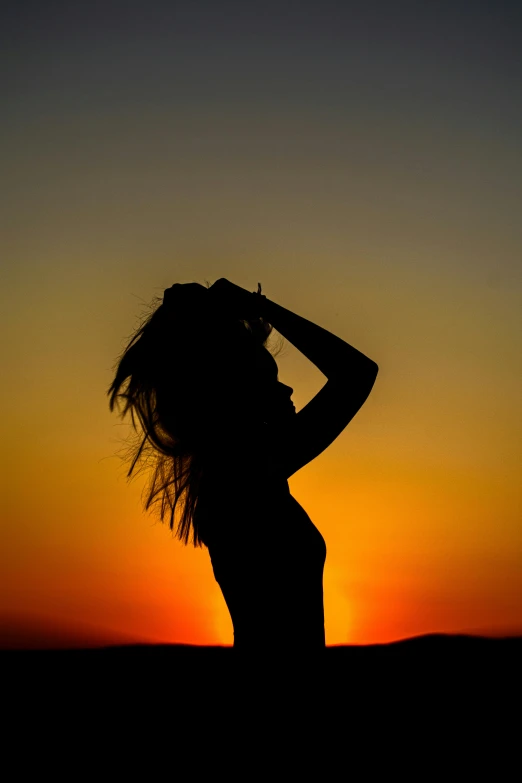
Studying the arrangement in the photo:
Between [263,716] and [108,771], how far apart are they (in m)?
4.15

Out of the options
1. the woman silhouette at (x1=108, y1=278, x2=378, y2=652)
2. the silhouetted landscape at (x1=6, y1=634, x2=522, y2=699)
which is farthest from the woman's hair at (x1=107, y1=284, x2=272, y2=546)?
the silhouetted landscape at (x1=6, y1=634, x2=522, y2=699)

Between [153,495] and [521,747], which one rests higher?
[153,495]

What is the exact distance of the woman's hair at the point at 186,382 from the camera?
9.64 ft

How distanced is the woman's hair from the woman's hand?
4 cm

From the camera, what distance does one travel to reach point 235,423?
290 centimetres

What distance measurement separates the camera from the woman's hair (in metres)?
2.94

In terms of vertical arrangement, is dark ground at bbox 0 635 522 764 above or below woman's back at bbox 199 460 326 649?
below

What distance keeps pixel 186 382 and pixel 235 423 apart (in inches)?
10.9

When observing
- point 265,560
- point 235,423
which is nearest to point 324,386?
point 235,423

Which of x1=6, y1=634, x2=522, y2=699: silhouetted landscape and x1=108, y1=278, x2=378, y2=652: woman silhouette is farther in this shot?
x1=6, y1=634, x2=522, y2=699: silhouetted landscape

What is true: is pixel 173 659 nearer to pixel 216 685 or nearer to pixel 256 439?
pixel 216 685

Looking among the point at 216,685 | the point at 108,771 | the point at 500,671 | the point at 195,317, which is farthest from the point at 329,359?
the point at 500,671

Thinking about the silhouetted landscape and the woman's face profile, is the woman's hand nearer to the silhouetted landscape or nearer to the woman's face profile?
the woman's face profile

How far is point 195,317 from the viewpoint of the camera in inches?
117
